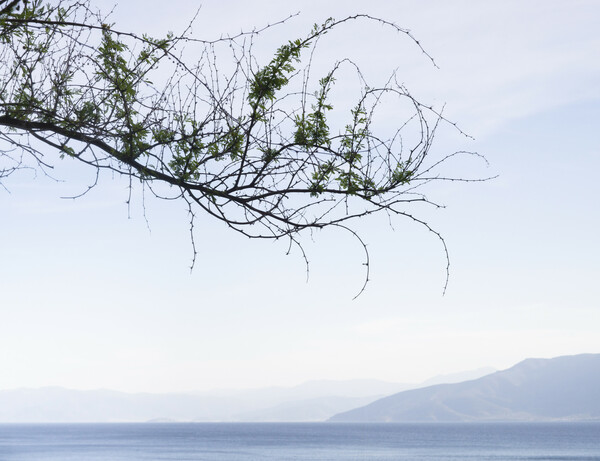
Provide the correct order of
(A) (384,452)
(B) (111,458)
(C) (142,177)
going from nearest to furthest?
(C) (142,177)
(B) (111,458)
(A) (384,452)

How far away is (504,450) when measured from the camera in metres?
142

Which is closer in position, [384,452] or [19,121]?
[19,121]

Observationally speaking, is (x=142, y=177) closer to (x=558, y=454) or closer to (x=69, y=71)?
(x=69, y=71)

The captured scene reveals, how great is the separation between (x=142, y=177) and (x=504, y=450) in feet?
489

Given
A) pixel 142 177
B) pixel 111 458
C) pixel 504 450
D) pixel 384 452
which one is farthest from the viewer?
pixel 504 450

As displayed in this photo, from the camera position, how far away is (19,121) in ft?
13.3

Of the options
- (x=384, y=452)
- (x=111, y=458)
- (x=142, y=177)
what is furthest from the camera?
(x=384, y=452)

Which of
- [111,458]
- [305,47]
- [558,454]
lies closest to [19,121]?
[305,47]

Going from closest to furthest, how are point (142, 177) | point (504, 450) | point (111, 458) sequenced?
point (142, 177)
point (111, 458)
point (504, 450)

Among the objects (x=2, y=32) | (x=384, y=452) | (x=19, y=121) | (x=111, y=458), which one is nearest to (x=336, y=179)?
(x=19, y=121)

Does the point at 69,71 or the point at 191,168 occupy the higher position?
the point at 69,71

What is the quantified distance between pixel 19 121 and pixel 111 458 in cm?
12373

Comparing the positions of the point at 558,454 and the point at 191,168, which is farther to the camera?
the point at 558,454

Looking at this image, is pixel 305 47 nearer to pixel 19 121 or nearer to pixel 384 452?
pixel 19 121
